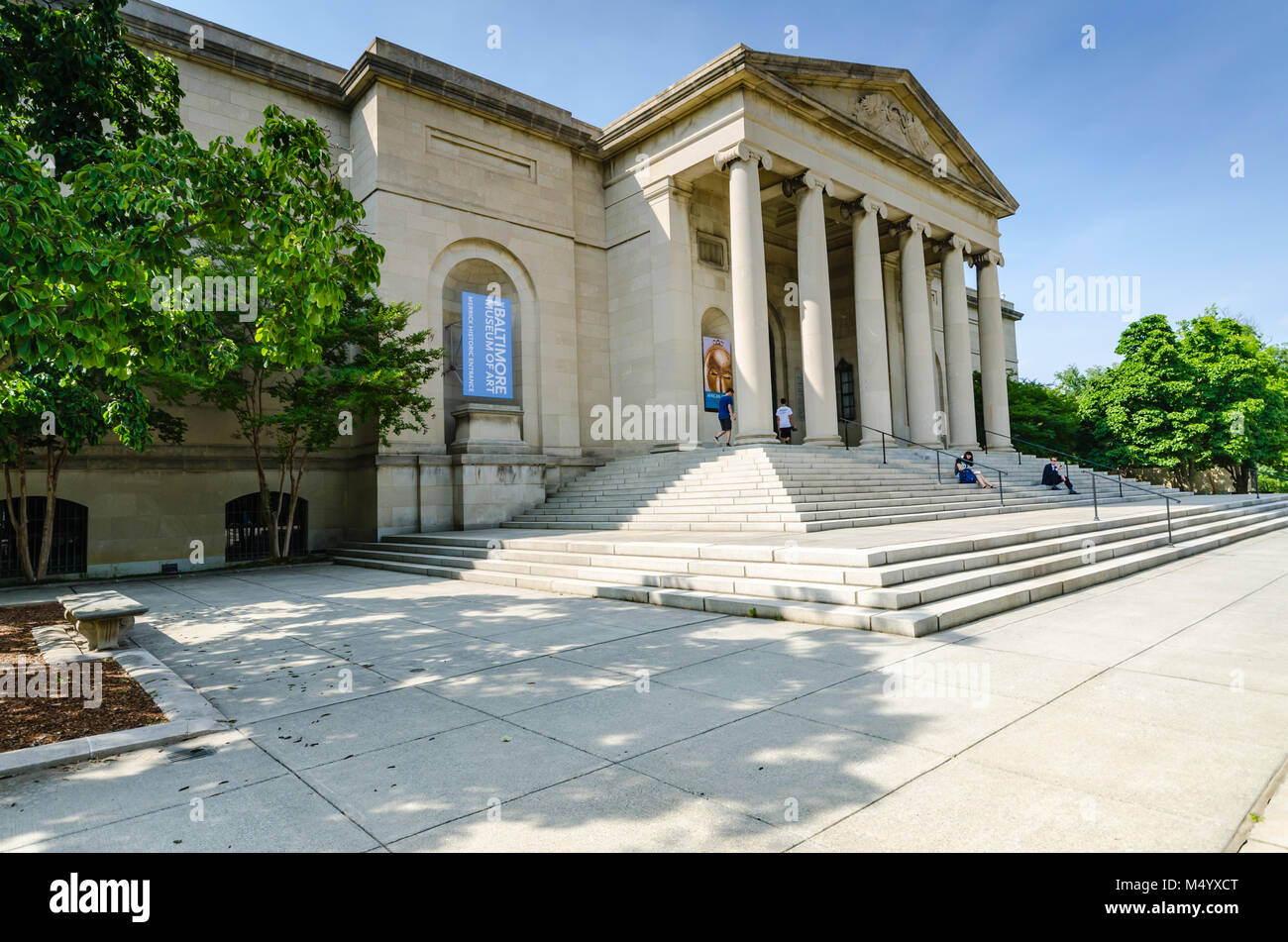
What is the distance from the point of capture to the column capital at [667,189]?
78.0 ft

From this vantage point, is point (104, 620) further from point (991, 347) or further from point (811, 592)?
point (991, 347)

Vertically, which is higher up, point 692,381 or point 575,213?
point 575,213

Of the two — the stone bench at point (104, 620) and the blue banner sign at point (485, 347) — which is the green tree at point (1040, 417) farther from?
the stone bench at point (104, 620)

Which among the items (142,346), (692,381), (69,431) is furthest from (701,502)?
(69,431)

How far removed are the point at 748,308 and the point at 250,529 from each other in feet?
51.0

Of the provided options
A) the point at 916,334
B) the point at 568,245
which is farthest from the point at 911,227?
the point at 568,245

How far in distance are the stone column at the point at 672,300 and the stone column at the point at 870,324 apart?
591 centimetres

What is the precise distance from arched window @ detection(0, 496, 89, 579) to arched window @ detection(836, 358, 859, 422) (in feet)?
Result: 95.4

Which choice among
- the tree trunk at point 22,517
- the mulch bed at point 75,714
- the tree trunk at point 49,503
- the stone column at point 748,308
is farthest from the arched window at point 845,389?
the mulch bed at point 75,714
